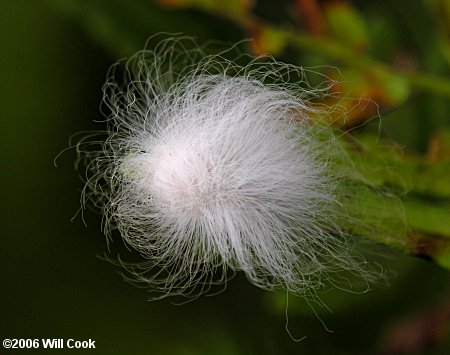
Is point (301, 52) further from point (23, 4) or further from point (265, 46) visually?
point (23, 4)

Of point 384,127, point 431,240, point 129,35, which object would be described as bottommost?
point 431,240

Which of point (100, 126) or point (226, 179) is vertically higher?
point (100, 126)

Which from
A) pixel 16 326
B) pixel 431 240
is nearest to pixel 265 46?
pixel 431 240

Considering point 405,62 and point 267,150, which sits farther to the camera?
point 405,62
